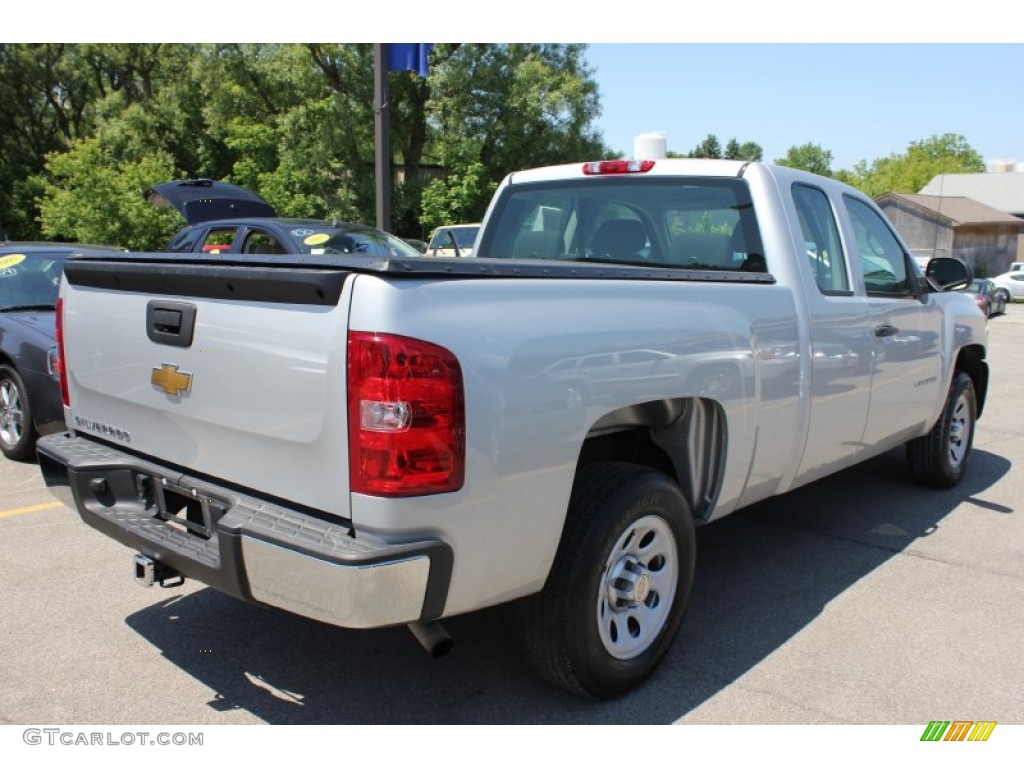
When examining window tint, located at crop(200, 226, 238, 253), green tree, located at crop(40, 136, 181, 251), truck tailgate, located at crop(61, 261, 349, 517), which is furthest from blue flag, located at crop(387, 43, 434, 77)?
green tree, located at crop(40, 136, 181, 251)

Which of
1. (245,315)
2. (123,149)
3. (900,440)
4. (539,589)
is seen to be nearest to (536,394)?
(539,589)

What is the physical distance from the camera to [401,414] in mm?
2381

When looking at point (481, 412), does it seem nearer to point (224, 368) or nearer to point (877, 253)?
point (224, 368)

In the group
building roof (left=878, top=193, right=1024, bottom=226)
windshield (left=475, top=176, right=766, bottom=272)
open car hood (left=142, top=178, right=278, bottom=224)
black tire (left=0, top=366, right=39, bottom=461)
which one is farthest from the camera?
building roof (left=878, top=193, right=1024, bottom=226)

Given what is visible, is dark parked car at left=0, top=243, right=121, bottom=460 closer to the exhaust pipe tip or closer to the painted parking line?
the painted parking line

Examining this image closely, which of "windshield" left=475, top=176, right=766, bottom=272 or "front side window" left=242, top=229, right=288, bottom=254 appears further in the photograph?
"front side window" left=242, top=229, right=288, bottom=254

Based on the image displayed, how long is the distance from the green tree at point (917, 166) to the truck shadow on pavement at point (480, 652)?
288ft

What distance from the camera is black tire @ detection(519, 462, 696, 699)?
290cm

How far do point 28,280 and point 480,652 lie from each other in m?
5.39

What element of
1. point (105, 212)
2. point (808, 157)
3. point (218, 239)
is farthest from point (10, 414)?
point (808, 157)

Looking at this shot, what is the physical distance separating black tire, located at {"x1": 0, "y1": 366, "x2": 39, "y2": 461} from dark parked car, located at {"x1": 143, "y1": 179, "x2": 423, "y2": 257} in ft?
6.84

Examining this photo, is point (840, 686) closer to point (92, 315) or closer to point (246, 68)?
point (92, 315)

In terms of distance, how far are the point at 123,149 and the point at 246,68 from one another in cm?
510

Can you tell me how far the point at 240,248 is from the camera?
9.10m
